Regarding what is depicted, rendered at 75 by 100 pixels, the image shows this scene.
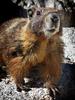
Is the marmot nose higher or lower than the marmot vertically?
higher

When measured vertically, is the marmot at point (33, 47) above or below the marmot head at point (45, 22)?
below

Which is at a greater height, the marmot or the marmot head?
the marmot head

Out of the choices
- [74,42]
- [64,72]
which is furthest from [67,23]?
[64,72]

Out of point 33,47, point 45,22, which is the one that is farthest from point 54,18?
point 33,47

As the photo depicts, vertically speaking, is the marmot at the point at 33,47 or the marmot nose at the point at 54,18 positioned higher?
the marmot nose at the point at 54,18

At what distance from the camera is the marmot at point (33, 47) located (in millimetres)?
2641

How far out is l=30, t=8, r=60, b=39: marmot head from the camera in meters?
2.54

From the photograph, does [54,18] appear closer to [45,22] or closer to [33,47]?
[45,22]

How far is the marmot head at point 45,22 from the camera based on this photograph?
99.8 inches

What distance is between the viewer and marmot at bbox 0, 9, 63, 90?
264cm

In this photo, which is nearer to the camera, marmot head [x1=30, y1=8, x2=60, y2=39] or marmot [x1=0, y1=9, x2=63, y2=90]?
marmot head [x1=30, y1=8, x2=60, y2=39]

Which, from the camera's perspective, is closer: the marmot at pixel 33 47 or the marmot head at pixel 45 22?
the marmot head at pixel 45 22

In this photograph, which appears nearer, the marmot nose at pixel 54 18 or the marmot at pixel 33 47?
the marmot nose at pixel 54 18

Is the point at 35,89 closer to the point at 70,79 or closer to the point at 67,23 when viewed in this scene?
the point at 70,79
